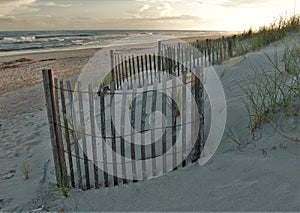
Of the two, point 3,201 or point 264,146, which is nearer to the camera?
point 264,146

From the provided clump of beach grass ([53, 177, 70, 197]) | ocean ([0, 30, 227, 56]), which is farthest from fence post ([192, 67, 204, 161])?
ocean ([0, 30, 227, 56])

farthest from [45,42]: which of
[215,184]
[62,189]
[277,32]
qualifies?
[215,184]

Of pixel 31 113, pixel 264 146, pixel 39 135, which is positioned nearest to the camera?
pixel 264 146

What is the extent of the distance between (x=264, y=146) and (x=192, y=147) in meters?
0.78

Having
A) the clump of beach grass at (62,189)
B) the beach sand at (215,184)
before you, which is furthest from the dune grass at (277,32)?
the clump of beach grass at (62,189)

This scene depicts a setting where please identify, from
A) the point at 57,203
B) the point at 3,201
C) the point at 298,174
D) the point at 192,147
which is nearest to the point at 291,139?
the point at 298,174

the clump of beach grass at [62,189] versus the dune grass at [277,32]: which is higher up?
the dune grass at [277,32]

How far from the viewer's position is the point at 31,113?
731 cm

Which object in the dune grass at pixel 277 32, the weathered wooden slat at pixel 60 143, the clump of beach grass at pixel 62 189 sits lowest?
the clump of beach grass at pixel 62 189

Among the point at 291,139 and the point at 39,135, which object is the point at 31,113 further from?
the point at 291,139

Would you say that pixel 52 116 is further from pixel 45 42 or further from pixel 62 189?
pixel 45 42

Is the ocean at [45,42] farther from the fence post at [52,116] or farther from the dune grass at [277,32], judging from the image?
the fence post at [52,116]

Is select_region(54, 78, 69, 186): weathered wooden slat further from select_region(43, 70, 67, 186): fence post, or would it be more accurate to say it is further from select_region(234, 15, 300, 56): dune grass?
select_region(234, 15, 300, 56): dune grass

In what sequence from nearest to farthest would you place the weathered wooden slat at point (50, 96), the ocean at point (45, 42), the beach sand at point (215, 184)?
the beach sand at point (215, 184)
the weathered wooden slat at point (50, 96)
the ocean at point (45, 42)
